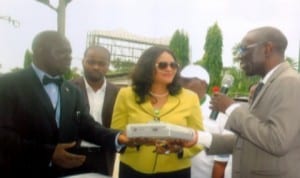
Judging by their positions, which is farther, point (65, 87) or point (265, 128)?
point (65, 87)

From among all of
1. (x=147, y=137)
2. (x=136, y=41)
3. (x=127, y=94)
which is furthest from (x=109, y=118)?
(x=136, y=41)

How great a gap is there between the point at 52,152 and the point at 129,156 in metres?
0.71

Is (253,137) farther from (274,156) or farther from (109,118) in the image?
(109,118)

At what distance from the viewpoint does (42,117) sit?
3.68m

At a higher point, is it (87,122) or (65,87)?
(65,87)

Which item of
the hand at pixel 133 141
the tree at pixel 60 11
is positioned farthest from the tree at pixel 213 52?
the hand at pixel 133 141

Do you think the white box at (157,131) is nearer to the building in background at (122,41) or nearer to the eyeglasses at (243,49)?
the eyeglasses at (243,49)

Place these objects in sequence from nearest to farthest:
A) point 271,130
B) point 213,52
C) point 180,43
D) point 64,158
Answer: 1. point 271,130
2. point 64,158
3. point 213,52
4. point 180,43

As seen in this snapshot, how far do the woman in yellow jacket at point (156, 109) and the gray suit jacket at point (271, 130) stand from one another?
0.61 metres

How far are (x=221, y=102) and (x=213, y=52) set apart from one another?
3952 centimetres

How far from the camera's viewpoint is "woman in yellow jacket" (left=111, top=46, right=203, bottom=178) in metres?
4.09

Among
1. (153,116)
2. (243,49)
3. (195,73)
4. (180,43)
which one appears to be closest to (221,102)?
(243,49)

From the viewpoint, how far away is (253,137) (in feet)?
10.6

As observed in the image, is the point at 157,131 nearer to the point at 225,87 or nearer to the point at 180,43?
the point at 225,87
